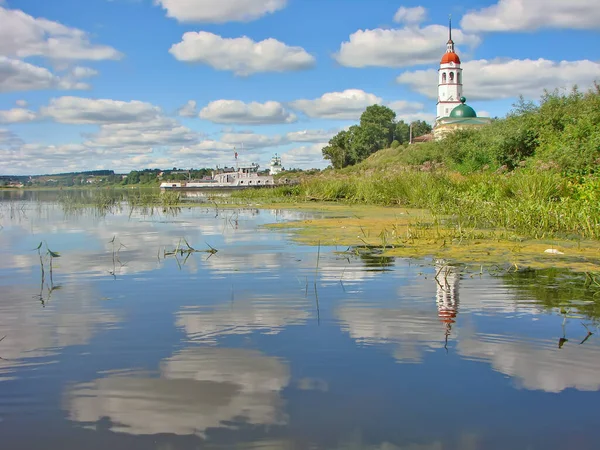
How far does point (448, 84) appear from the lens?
113 m

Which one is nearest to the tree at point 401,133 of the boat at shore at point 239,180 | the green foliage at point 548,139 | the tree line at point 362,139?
the tree line at point 362,139

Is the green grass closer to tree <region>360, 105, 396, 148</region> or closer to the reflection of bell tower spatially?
the reflection of bell tower

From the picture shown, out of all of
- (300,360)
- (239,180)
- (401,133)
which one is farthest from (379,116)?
(300,360)

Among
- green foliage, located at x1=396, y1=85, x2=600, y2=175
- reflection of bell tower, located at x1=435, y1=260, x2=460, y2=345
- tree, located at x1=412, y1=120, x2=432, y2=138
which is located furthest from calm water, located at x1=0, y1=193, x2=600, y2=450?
tree, located at x1=412, y1=120, x2=432, y2=138

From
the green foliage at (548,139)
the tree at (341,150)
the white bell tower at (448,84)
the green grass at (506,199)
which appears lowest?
the green grass at (506,199)

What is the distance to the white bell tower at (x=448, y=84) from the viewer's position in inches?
4412

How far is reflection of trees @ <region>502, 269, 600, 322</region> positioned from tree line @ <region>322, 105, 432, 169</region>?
8037cm

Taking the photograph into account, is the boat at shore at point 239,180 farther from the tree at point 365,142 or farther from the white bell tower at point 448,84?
the white bell tower at point 448,84

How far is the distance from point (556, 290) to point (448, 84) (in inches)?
4441

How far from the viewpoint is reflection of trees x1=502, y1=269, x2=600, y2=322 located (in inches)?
241

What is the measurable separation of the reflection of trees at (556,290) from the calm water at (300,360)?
0.03 m

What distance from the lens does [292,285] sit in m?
7.36

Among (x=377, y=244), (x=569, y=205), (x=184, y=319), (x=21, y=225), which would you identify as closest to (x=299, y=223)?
(x=377, y=244)

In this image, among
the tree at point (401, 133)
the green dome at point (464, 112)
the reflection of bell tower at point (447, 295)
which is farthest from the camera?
the tree at point (401, 133)
